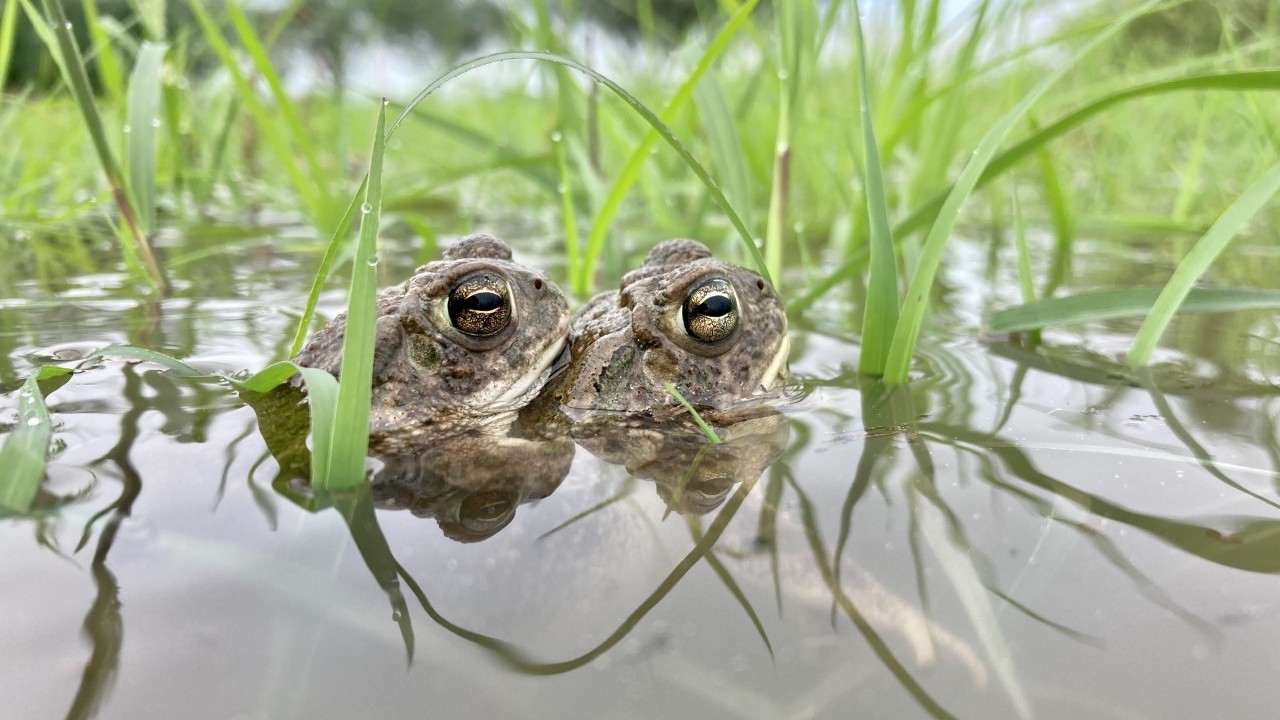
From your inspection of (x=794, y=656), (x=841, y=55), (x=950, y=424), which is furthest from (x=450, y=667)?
(x=841, y=55)

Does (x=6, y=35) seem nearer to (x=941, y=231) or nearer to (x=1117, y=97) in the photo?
(x=941, y=231)

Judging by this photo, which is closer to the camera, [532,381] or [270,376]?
[270,376]

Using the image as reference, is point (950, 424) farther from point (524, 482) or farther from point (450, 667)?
point (450, 667)

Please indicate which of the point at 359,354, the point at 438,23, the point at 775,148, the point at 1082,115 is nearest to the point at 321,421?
the point at 359,354

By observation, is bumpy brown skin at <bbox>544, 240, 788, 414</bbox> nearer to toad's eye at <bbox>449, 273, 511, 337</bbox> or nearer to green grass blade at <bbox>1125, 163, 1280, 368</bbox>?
toad's eye at <bbox>449, 273, 511, 337</bbox>

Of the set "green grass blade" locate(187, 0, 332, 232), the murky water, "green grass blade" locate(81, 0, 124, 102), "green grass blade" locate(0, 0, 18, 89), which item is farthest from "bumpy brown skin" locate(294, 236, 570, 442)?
"green grass blade" locate(81, 0, 124, 102)

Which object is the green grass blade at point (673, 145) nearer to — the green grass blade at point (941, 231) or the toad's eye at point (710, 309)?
the toad's eye at point (710, 309)
